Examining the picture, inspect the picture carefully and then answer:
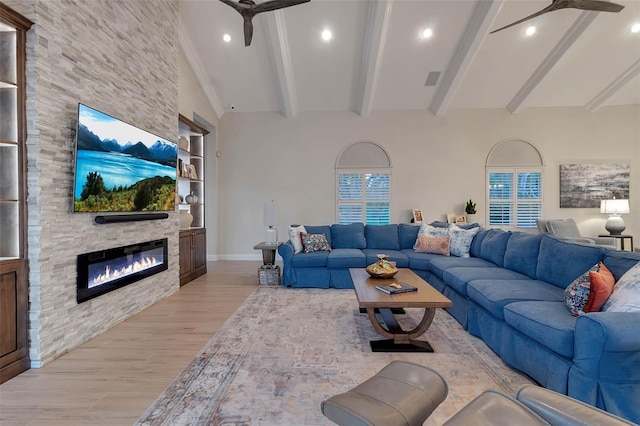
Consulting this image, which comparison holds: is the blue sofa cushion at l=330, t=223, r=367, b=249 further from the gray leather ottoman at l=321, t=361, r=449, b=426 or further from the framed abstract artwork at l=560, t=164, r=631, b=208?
the framed abstract artwork at l=560, t=164, r=631, b=208

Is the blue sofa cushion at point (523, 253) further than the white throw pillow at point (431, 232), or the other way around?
the white throw pillow at point (431, 232)

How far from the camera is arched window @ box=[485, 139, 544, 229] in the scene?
674 centimetres

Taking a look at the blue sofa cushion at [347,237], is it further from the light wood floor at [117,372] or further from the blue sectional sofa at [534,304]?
the light wood floor at [117,372]

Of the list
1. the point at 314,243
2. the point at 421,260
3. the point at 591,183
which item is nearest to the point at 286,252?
the point at 314,243

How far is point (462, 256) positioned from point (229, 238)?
5.04m

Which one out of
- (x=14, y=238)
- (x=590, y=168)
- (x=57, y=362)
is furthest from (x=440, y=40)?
(x=57, y=362)

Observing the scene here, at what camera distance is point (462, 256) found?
4.43 metres

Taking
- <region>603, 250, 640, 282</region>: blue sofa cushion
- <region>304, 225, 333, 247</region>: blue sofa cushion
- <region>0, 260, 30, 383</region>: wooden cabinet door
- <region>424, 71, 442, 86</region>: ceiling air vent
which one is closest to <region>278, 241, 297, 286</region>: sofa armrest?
<region>304, 225, 333, 247</region>: blue sofa cushion

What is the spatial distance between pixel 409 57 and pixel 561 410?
5.76m

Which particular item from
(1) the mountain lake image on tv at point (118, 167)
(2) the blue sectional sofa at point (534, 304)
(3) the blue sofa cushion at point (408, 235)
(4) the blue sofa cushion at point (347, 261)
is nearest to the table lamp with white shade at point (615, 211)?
(2) the blue sectional sofa at point (534, 304)

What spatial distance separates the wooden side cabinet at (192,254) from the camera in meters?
4.82

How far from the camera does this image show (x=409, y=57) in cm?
553

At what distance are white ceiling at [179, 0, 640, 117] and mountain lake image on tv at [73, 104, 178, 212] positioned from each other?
2.55 m

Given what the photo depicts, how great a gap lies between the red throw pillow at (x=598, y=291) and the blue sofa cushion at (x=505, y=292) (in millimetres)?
431
